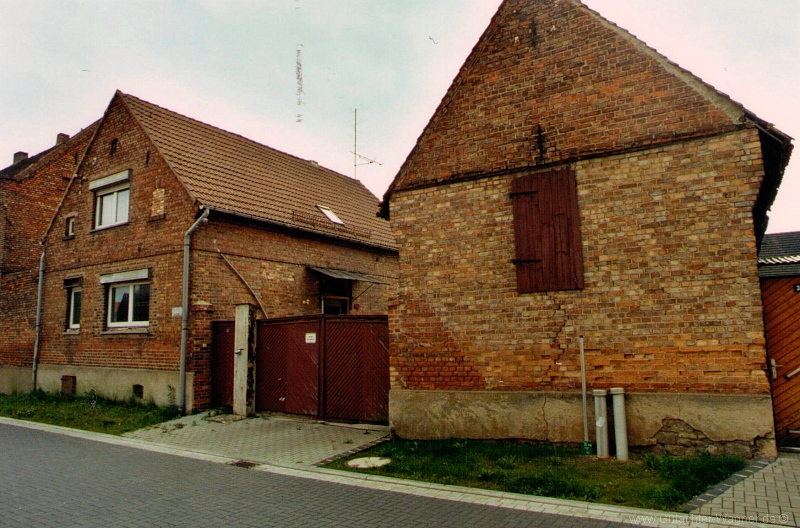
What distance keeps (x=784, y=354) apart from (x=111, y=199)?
53.8 feet

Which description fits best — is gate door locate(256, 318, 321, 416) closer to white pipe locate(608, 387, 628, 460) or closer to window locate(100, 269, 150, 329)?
window locate(100, 269, 150, 329)

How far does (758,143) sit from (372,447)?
7105mm

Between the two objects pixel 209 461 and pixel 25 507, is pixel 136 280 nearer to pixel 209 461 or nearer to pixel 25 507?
pixel 209 461

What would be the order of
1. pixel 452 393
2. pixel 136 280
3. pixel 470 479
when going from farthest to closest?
pixel 136 280, pixel 452 393, pixel 470 479

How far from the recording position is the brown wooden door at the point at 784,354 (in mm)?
7656

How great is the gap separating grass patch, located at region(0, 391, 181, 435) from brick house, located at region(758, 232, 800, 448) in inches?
447

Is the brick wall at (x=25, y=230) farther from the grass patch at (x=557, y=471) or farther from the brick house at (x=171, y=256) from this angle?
the grass patch at (x=557, y=471)

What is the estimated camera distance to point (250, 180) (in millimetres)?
16781

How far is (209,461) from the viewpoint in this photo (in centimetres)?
858

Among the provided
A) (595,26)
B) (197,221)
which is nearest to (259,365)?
(197,221)

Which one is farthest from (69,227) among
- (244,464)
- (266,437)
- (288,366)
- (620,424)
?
(620,424)

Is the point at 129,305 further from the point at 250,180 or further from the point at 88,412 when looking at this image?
the point at 250,180

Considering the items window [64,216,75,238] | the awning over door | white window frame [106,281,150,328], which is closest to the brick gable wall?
the awning over door

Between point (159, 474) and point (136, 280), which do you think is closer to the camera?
point (159, 474)
